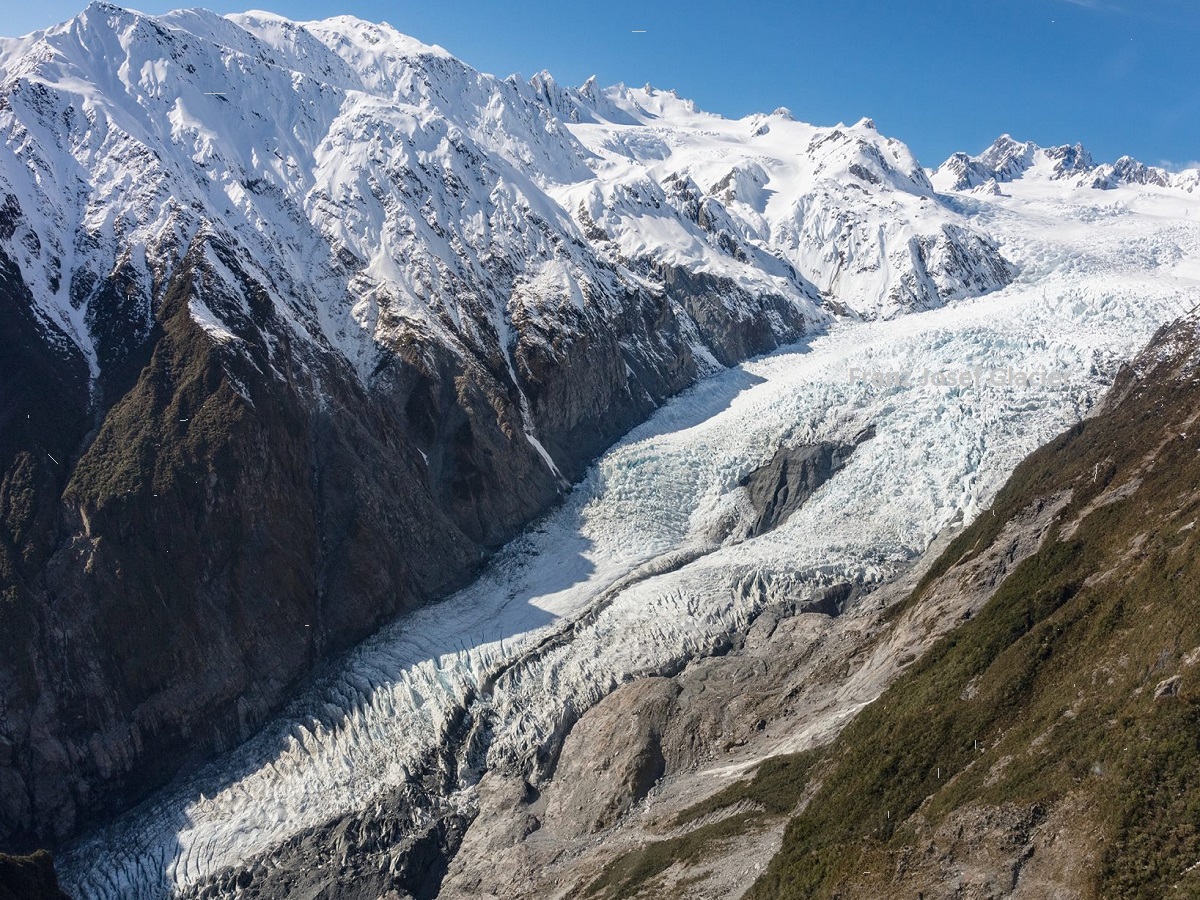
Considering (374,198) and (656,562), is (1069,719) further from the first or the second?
(374,198)

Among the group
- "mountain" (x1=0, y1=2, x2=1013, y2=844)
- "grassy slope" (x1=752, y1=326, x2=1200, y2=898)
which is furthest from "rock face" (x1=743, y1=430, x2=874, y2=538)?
"grassy slope" (x1=752, y1=326, x2=1200, y2=898)

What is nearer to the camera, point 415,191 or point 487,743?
point 487,743

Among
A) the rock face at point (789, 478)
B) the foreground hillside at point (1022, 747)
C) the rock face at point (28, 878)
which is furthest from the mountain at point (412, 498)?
the rock face at point (28, 878)

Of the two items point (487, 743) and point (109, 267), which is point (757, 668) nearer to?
point (487, 743)

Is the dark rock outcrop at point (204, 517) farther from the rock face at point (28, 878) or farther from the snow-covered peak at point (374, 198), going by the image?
the rock face at point (28, 878)

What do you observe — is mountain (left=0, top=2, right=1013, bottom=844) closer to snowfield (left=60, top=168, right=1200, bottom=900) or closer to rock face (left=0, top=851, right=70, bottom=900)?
snowfield (left=60, top=168, right=1200, bottom=900)

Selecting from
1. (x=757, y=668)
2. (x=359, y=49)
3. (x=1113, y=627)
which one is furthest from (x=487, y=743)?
(x=359, y=49)
